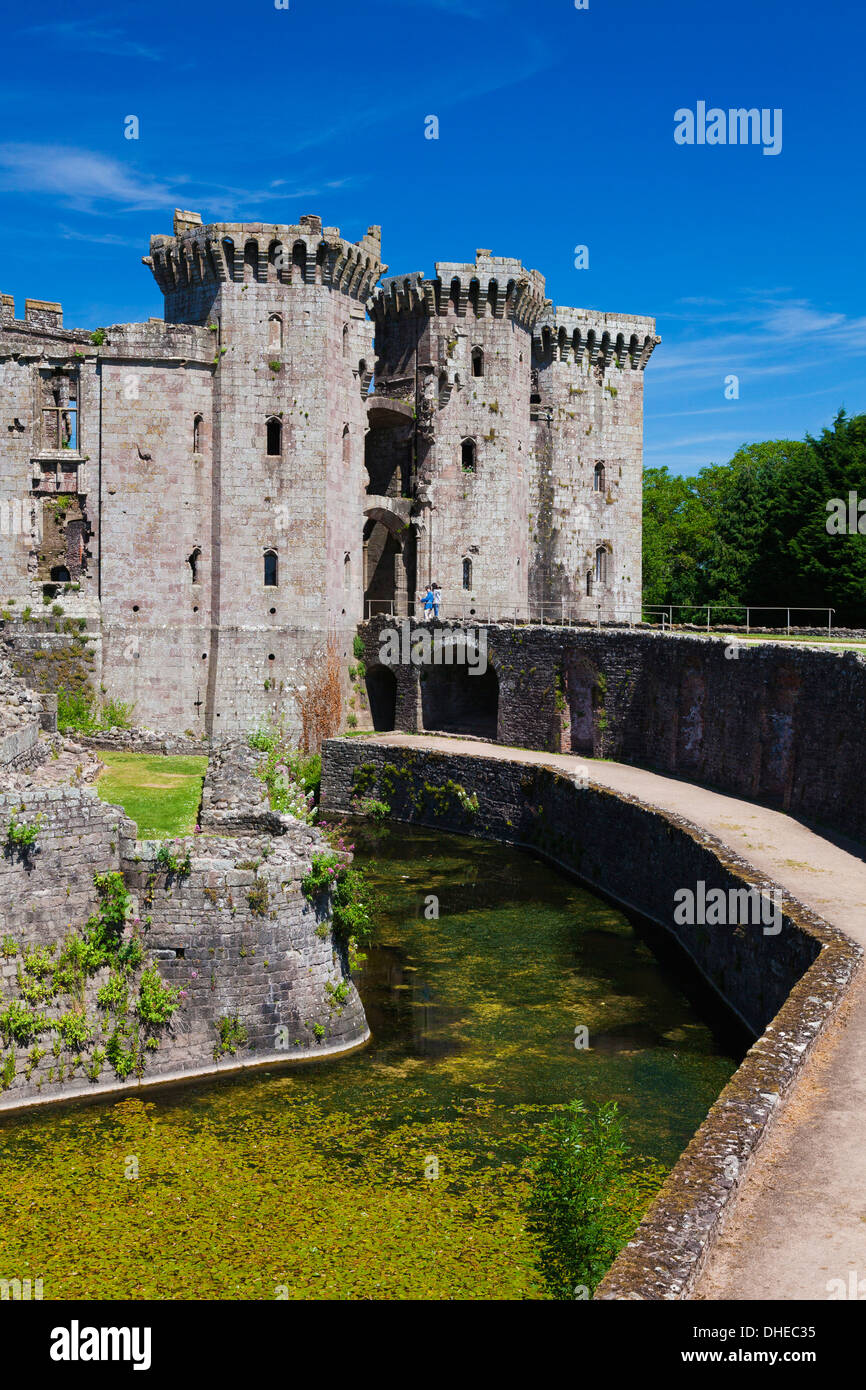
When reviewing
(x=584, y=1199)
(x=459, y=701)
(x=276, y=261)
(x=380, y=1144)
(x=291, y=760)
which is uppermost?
(x=276, y=261)

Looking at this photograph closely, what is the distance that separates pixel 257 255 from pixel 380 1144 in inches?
1155

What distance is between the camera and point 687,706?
103ft

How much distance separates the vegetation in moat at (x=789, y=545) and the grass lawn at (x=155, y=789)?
30082 millimetres

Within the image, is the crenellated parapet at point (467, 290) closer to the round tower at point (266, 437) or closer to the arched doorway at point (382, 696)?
the round tower at point (266, 437)

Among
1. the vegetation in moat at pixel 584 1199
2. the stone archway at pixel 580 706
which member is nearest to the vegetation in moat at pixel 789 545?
the stone archway at pixel 580 706

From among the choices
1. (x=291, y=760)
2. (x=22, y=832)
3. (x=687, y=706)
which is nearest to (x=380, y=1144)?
(x=22, y=832)

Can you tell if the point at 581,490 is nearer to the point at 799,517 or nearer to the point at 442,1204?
the point at 799,517

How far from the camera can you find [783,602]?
52688 mm

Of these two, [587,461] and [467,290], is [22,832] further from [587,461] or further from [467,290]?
[587,461]

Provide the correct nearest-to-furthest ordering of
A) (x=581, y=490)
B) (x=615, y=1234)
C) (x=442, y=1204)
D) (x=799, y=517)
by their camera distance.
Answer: (x=615, y=1234)
(x=442, y=1204)
(x=581, y=490)
(x=799, y=517)

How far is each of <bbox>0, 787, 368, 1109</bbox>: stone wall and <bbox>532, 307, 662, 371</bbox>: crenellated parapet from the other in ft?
115

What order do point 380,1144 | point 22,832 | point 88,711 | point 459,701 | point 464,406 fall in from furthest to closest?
point 464,406 < point 459,701 < point 88,711 < point 22,832 < point 380,1144
